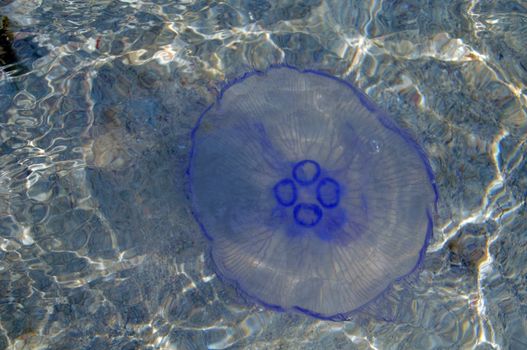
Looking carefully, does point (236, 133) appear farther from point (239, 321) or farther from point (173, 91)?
point (239, 321)

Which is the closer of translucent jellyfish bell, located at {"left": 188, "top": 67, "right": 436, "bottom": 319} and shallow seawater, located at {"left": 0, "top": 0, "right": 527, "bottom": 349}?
translucent jellyfish bell, located at {"left": 188, "top": 67, "right": 436, "bottom": 319}

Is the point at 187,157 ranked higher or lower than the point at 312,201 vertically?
lower

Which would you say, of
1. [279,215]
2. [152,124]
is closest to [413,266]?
[279,215]

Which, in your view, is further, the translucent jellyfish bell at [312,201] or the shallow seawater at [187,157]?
the shallow seawater at [187,157]
